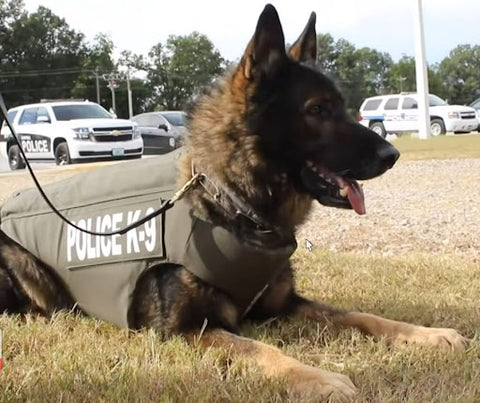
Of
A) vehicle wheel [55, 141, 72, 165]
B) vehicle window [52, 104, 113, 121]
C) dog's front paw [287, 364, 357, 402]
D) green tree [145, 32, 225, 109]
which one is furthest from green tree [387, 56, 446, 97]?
dog's front paw [287, 364, 357, 402]

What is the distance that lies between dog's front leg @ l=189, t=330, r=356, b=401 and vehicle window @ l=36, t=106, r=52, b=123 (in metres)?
17.5

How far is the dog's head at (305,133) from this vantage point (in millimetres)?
3139

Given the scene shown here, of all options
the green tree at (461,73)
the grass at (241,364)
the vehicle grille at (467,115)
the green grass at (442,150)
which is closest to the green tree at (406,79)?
the green tree at (461,73)

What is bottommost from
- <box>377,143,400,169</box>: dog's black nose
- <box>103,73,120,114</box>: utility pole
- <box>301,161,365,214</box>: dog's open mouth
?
<box>301,161,365,214</box>: dog's open mouth

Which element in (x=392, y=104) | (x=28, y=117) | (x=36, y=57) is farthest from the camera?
(x=36, y=57)

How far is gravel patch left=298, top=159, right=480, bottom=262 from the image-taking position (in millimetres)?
5762

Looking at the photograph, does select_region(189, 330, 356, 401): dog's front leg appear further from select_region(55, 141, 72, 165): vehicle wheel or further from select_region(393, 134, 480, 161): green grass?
select_region(55, 141, 72, 165): vehicle wheel

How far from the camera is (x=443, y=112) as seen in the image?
31.2 m

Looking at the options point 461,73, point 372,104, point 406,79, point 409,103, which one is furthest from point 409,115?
point 461,73

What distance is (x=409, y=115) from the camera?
32.2m

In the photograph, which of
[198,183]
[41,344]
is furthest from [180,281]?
[41,344]

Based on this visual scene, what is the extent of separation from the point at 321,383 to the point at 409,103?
31.4m

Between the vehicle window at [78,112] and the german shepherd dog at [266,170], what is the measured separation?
56.3 ft

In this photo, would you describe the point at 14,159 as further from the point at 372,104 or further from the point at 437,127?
the point at 437,127
